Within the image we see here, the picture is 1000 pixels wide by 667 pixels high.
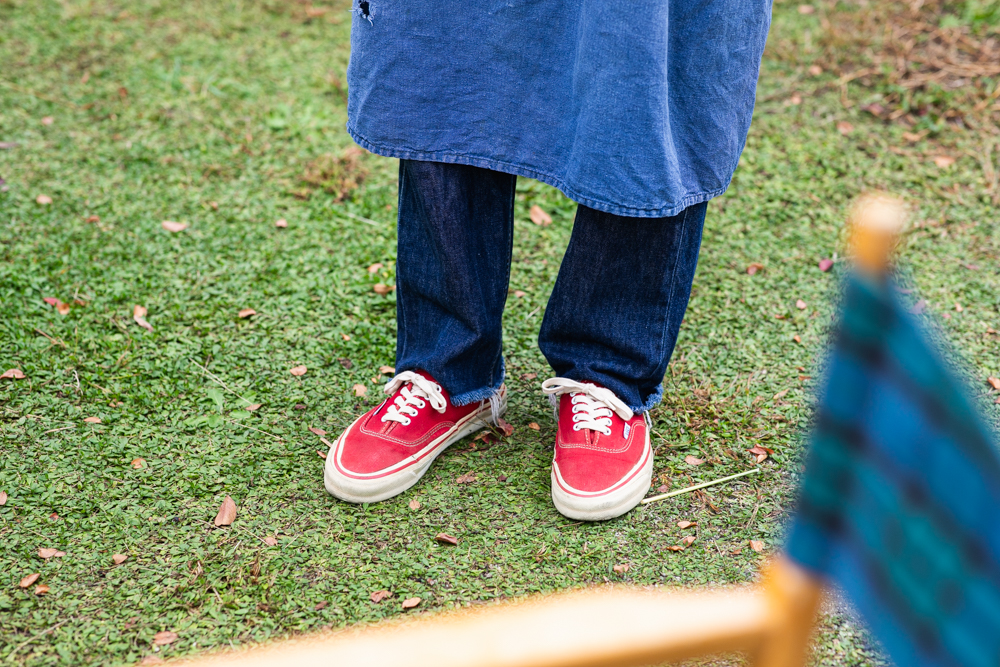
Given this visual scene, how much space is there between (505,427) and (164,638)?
890 mm

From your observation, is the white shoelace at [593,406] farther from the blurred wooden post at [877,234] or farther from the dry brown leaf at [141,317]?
the blurred wooden post at [877,234]

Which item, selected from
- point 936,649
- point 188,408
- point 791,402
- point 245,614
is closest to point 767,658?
point 936,649

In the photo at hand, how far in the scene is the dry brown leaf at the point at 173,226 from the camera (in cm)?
276

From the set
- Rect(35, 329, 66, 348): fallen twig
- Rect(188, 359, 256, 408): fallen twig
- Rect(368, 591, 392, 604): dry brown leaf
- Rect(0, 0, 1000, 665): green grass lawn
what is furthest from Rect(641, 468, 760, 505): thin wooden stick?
Rect(35, 329, 66, 348): fallen twig

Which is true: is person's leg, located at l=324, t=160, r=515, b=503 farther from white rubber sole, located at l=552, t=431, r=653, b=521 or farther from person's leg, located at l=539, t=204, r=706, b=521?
white rubber sole, located at l=552, t=431, r=653, b=521

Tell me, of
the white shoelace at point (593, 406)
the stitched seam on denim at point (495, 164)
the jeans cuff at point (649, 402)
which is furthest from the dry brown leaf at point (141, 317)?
the jeans cuff at point (649, 402)

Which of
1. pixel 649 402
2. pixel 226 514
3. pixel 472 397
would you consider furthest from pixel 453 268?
pixel 226 514

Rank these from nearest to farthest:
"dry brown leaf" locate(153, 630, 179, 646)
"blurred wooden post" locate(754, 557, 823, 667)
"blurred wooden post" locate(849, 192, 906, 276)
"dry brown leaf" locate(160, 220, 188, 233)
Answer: "blurred wooden post" locate(849, 192, 906, 276)
"blurred wooden post" locate(754, 557, 823, 667)
"dry brown leaf" locate(153, 630, 179, 646)
"dry brown leaf" locate(160, 220, 188, 233)

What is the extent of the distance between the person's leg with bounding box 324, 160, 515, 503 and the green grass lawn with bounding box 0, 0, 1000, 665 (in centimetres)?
8

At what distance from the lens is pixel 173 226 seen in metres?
2.77

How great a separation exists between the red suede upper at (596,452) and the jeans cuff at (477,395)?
18cm

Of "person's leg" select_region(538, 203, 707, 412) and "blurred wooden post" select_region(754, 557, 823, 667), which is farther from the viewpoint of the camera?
"person's leg" select_region(538, 203, 707, 412)

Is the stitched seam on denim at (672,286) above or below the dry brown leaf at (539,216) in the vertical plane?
above

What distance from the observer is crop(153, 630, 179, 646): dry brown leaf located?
157cm
